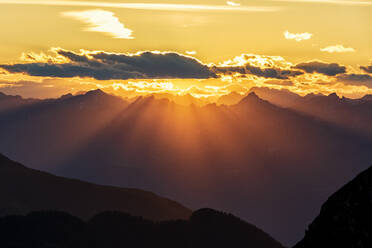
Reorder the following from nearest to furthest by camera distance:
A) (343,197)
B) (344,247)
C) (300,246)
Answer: (344,247), (343,197), (300,246)

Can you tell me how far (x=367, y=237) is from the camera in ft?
109

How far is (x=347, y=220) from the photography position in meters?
34.5

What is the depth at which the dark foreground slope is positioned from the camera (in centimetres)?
3359

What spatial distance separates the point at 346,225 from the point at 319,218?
2.80 m

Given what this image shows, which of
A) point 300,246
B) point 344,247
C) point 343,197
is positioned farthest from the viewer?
point 300,246

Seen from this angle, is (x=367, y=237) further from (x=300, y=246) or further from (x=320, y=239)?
(x=300, y=246)

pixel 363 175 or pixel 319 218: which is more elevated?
pixel 363 175

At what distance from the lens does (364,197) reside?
3503 centimetres

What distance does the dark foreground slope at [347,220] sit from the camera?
33.6 m

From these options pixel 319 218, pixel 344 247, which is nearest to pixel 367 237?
pixel 344 247

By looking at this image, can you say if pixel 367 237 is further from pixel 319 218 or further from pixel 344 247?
pixel 319 218

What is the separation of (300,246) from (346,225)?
4.57 m

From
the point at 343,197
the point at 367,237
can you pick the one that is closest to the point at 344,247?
the point at 367,237

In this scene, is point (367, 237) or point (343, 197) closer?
point (367, 237)
